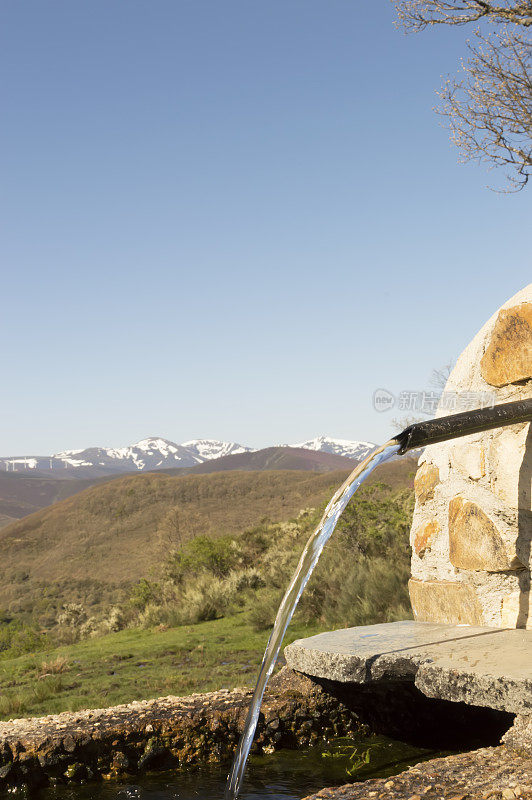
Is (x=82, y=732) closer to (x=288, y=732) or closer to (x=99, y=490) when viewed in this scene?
(x=288, y=732)

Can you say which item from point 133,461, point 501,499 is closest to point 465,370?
point 501,499

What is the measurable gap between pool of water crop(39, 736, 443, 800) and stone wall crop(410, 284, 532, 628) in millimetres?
661

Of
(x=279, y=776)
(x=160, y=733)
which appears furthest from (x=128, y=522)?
(x=279, y=776)

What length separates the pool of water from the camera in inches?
98.8

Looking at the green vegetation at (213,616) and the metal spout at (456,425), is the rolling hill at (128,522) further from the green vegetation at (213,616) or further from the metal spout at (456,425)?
the metal spout at (456,425)

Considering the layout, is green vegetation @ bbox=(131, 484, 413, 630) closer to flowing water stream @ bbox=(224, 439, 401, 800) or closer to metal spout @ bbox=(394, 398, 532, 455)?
flowing water stream @ bbox=(224, 439, 401, 800)

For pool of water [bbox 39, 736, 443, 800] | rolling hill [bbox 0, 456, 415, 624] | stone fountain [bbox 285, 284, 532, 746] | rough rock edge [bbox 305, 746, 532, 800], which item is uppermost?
stone fountain [bbox 285, 284, 532, 746]

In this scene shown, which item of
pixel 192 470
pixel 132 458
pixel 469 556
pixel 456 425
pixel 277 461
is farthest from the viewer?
pixel 132 458

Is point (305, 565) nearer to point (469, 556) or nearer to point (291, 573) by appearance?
point (469, 556)

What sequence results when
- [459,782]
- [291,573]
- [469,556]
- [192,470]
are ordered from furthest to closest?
[192,470]
[291,573]
[469,556]
[459,782]

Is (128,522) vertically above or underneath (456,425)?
underneath

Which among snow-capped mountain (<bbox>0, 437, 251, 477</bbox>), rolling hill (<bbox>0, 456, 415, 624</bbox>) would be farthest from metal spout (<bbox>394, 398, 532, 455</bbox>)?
snow-capped mountain (<bbox>0, 437, 251, 477</bbox>)

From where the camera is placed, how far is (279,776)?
2646 millimetres

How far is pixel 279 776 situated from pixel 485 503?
1394 millimetres
